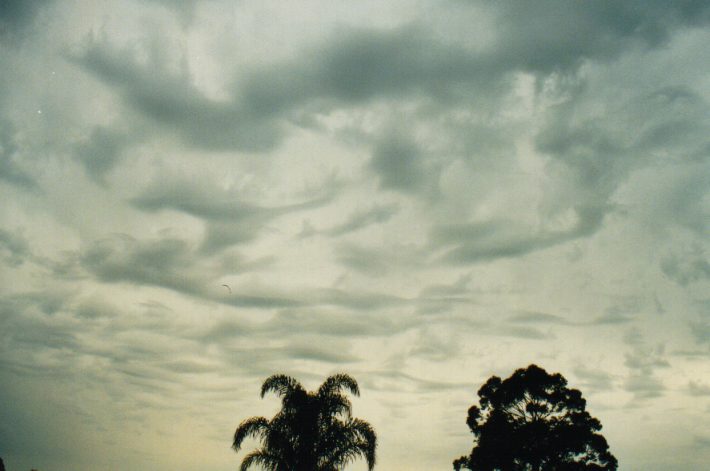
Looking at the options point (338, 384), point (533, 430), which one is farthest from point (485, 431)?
point (338, 384)

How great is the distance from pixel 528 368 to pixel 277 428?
23.4 m

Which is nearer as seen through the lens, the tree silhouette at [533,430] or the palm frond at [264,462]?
the palm frond at [264,462]

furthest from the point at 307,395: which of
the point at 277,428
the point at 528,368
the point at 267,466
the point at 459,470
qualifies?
the point at 528,368

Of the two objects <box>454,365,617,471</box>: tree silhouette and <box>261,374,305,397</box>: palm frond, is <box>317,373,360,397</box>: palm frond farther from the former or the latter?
<box>454,365,617,471</box>: tree silhouette

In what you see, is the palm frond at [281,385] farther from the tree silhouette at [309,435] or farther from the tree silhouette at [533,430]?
the tree silhouette at [533,430]

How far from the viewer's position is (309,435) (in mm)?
21266

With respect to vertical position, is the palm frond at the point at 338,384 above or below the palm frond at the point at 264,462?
above

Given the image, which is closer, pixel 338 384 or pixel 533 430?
pixel 338 384

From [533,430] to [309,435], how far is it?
20.7m

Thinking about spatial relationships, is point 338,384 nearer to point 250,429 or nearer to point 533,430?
point 250,429

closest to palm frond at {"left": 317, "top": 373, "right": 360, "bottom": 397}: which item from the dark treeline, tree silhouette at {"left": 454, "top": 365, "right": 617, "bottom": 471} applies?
the dark treeline

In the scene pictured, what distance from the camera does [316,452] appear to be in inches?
828

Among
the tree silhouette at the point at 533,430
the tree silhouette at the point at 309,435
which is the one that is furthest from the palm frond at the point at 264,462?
the tree silhouette at the point at 533,430

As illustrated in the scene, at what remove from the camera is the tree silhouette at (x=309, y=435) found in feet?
68.9
